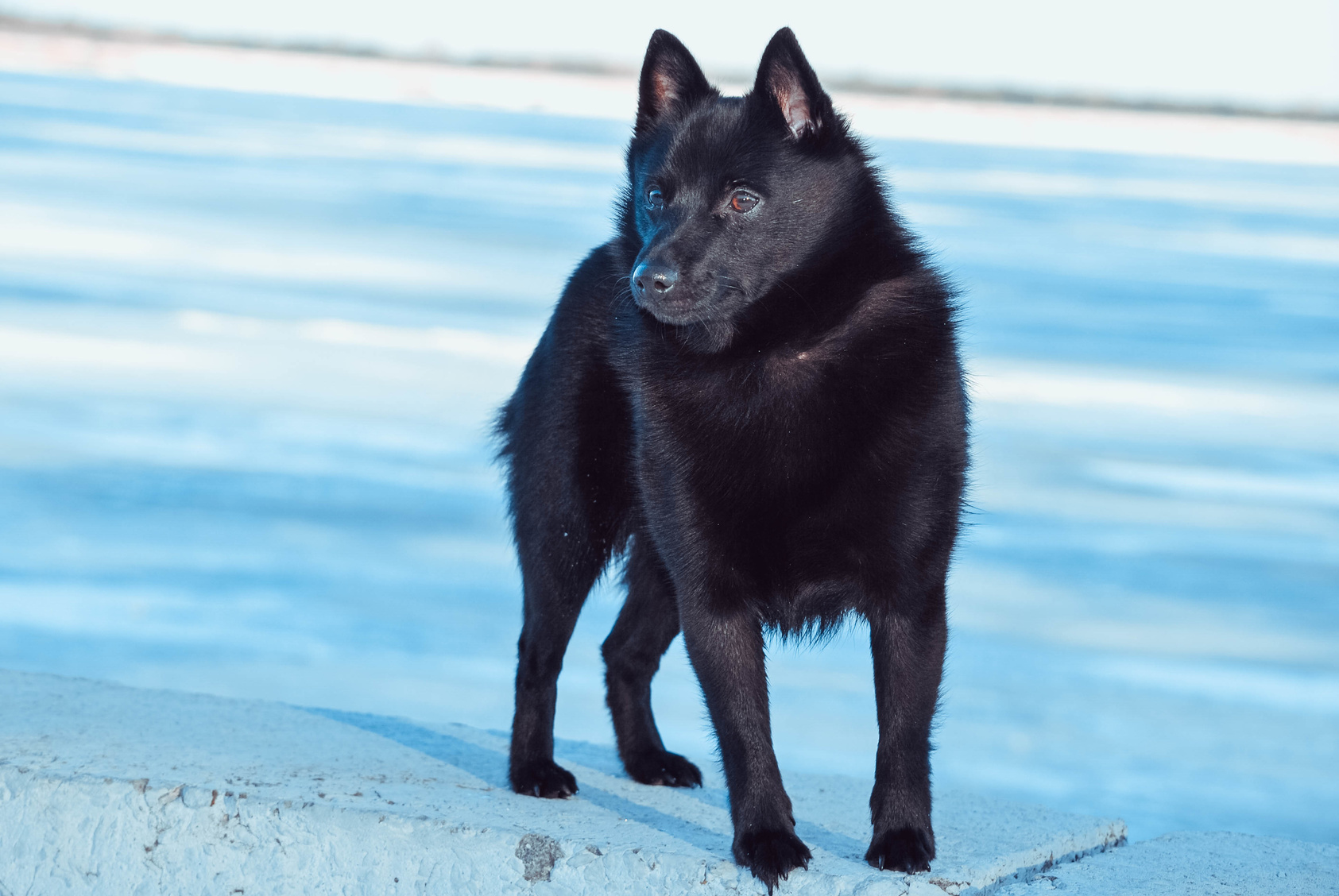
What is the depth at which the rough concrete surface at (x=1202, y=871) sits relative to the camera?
2943 millimetres

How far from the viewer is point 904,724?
9.37 feet

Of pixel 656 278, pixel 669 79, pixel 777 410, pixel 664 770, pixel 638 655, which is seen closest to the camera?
pixel 656 278

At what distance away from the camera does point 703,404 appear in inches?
120

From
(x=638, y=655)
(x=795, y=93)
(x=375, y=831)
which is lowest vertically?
(x=375, y=831)

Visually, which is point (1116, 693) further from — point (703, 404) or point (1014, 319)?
point (1014, 319)

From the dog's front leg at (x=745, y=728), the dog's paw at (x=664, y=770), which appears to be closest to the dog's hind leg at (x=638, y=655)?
the dog's paw at (x=664, y=770)

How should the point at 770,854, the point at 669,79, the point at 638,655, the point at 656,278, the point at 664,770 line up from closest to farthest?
1. the point at 770,854
2. the point at 656,278
3. the point at 669,79
4. the point at 664,770
5. the point at 638,655

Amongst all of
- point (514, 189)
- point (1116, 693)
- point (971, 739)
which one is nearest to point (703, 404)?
point (971, 739)

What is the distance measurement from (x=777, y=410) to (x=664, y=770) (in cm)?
94

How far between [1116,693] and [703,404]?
97.5 inches

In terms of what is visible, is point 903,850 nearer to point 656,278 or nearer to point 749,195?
point 656,278

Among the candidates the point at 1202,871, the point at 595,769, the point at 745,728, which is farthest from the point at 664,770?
the point at 1202,871

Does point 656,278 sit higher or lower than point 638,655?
higher

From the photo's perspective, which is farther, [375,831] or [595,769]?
[595,769]
